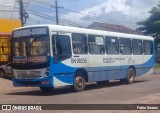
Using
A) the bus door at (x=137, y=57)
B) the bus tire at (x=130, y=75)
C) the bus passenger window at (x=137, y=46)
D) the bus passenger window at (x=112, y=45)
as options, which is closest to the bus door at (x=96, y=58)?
the bus passenger window at (x=112, y=45)

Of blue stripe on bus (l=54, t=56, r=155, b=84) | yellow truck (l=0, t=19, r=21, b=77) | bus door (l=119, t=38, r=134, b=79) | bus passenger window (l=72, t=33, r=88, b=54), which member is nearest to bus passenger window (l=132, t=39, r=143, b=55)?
bus door (l=119, t=38, r=134, b=79)

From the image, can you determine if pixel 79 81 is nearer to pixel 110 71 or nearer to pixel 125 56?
pixel 110 71

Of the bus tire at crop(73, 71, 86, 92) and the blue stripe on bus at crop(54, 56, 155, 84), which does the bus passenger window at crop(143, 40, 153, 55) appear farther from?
the bus tire at crop(73, 71, 86, 92)

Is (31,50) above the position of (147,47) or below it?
below

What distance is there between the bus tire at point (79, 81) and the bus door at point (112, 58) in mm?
2195

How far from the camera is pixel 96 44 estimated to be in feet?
66.9


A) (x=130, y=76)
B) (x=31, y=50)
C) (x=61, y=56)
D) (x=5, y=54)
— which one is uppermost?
(x=31, y=50)

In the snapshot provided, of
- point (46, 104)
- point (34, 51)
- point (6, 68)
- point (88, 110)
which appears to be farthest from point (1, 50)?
point (88, 110)

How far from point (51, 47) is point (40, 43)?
1.97 ft

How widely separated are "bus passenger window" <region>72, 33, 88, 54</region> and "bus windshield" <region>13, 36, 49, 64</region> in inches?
66.7

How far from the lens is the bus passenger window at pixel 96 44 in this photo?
1984cm

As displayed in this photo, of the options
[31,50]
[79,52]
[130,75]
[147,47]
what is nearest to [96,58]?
[79,52]

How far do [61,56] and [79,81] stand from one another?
1796mm

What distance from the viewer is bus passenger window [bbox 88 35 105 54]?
19.8m
